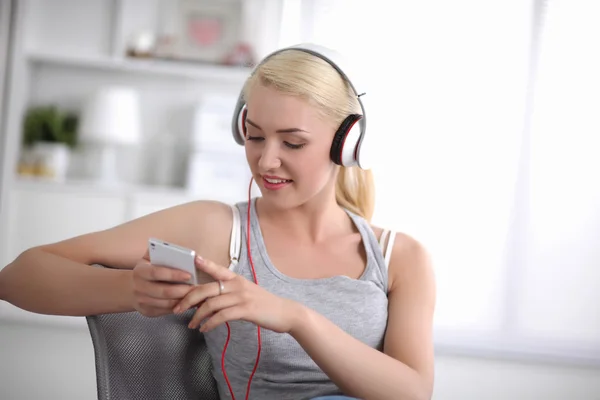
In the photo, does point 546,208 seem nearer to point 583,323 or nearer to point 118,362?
point 583,323

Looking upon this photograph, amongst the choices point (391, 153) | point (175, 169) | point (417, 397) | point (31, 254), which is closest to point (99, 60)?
point (175, 169)

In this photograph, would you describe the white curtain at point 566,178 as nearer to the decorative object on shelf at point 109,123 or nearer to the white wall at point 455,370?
the white wall at point 455,370

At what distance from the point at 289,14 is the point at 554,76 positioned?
1364 millimetres

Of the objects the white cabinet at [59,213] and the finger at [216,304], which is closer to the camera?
the finger at [216,304]

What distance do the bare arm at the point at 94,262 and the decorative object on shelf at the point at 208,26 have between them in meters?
2.57

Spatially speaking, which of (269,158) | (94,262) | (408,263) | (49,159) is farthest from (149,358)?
(49,159)

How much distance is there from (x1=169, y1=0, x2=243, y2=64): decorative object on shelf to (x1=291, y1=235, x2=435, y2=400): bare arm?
258 centimetres

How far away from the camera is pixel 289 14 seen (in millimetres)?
3734

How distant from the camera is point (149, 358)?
1276 mm

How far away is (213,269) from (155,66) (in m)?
2.84

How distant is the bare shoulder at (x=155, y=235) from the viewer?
1.27 meters

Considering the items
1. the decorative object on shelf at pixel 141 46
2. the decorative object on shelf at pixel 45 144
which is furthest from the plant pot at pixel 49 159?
the decorative object on shelf at pixel 141 46

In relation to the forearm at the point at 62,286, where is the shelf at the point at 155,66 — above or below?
above

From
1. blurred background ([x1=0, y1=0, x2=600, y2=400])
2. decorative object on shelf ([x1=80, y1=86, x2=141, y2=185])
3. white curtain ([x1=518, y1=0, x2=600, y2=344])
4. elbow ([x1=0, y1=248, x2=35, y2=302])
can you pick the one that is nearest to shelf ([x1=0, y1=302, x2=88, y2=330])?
blurred background ([x1=0, y1=0, x2=600, y2=400])
